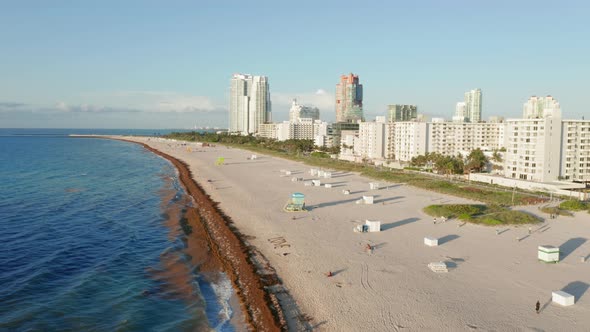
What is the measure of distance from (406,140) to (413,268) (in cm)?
6754

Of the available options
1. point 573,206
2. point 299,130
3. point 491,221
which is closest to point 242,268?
point 491,221

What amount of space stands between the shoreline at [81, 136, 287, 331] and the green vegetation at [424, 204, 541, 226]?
1589 cm

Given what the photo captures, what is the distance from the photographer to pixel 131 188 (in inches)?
1945

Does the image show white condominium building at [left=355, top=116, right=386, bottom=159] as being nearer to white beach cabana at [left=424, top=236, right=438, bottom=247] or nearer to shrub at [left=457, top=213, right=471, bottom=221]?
shrub at [left=457, top=213, right=471, bottom=221]

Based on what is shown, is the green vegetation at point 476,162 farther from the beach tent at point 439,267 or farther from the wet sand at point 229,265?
the beach tent at point 439,267

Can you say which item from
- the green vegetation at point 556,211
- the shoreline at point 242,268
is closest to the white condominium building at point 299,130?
the green vegetation at point 556,211

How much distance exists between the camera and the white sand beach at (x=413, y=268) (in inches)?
628

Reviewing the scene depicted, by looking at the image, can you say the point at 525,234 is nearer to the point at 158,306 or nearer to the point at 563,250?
the point at 563,250

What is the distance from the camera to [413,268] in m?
21.2

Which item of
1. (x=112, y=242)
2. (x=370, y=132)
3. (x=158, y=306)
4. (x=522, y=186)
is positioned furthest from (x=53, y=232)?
(x=370, y=132)

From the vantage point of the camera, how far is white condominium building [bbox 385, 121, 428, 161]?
8288cm

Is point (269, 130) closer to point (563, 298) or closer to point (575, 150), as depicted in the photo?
point (575, 150)

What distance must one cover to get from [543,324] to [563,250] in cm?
1129

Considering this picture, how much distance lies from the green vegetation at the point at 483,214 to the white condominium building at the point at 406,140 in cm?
4760
